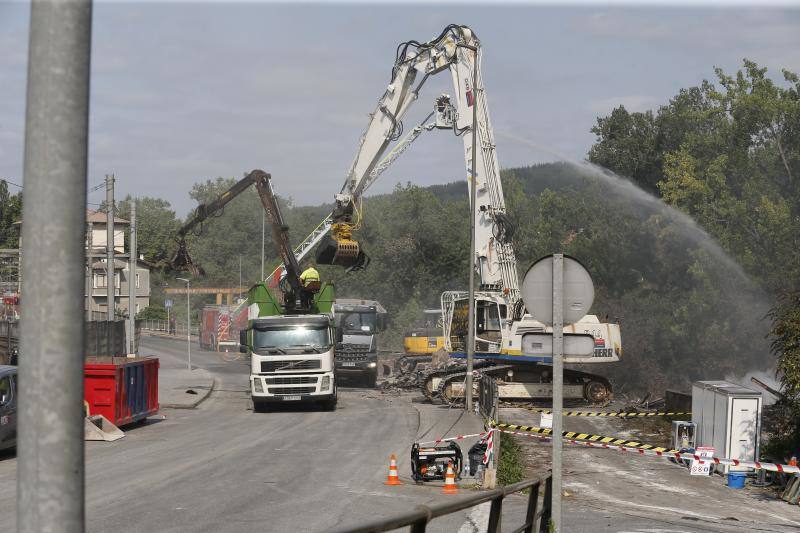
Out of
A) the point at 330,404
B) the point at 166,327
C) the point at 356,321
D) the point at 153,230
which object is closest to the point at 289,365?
the point at 330,404

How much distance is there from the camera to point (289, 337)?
28297mm

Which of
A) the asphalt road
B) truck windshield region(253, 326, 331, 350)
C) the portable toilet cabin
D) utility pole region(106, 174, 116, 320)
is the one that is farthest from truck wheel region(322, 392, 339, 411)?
the portable toilet cabin

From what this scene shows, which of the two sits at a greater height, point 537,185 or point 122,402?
point 537,185

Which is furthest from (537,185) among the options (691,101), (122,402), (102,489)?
(102,489)

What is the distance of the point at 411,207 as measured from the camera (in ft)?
297

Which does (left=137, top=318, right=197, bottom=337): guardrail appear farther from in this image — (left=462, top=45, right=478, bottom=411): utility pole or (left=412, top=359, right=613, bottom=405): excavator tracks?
(left=462, top=45, right=478, bottom=411): utility pole

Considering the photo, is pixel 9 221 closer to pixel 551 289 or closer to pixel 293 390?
pixel 293 390

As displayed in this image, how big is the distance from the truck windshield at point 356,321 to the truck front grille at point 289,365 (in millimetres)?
11976

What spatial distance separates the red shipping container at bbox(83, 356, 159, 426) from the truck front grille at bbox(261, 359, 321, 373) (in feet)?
11.6

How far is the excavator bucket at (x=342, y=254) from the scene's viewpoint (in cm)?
2934

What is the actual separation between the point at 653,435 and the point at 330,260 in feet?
35.0

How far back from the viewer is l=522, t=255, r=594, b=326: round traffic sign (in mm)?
8391

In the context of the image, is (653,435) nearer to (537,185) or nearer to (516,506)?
(516,506)

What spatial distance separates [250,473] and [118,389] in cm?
818
